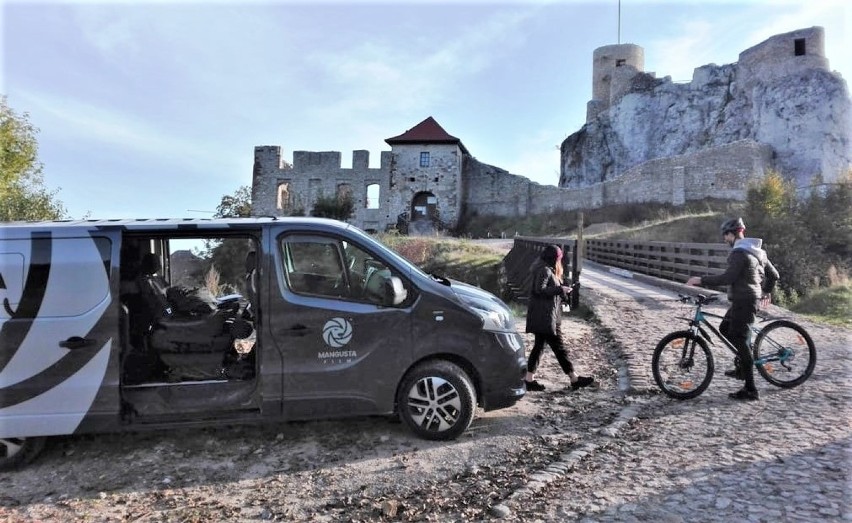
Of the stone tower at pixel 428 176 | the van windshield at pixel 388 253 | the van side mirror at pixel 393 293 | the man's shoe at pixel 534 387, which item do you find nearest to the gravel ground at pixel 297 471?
→ the man's shoe at pixel 534 387

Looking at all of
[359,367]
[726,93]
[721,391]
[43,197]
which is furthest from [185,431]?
[726,93]

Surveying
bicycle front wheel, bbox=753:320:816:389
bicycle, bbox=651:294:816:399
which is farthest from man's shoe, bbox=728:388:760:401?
bicycle front wheel, bbox=753:320:816:389

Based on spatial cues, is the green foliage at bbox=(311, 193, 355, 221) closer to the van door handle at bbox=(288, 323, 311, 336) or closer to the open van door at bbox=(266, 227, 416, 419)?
the open van door at bbox=(266, 227, 416, 419)

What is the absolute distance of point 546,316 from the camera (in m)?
5.92

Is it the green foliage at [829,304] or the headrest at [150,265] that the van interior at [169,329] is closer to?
the headrest at [150,265]

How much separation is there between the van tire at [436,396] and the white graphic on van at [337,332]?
607 millimetres

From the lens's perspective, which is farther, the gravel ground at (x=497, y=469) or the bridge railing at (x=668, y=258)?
the bridge railing at (x=668, y=258)

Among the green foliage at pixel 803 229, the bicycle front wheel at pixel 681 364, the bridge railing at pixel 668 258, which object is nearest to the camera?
the bicycle front wheel at pixel 681 364

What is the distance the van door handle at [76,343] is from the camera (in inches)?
156

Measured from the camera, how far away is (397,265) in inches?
176

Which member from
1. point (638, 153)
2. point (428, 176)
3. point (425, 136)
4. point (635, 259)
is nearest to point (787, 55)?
point (638, 153)

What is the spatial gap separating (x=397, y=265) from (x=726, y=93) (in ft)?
177

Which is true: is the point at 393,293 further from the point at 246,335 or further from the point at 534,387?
the point at 534,387

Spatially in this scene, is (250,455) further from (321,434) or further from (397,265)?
(397,265)
